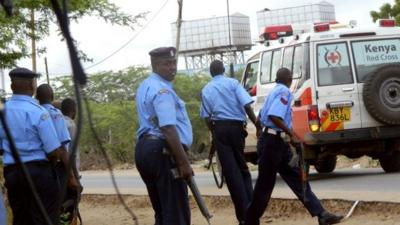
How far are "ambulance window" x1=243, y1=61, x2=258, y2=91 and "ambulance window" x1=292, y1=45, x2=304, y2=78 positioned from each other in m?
1.29

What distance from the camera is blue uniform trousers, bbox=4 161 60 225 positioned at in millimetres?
5402

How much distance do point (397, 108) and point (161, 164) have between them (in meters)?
6.64

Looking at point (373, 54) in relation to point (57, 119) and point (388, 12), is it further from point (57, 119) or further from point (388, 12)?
point (388, 12)

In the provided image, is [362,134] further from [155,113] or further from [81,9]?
[155,113]

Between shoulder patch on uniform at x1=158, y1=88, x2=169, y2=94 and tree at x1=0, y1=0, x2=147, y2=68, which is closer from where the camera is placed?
shoulder patch on uniform at x1=158, y1=88, x2=169, y2=94

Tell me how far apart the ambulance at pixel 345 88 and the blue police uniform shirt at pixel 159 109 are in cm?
584

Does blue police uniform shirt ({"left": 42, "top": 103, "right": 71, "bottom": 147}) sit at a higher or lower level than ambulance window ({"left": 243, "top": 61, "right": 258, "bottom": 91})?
higher

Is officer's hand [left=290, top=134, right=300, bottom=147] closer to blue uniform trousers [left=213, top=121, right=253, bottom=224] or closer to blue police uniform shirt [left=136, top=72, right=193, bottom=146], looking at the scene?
blue uniform trousers [left=213, top=121, right=253, bottom=224]

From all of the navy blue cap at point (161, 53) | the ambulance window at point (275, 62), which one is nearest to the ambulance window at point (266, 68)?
the ambulance window at point (275, 62)

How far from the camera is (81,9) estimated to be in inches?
359

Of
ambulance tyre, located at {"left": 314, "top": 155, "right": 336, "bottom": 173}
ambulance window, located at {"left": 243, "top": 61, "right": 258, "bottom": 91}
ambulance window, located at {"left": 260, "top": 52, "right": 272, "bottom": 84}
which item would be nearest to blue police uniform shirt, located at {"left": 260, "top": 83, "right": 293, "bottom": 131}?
ambulance window, located at {"left": 260, "top": 52, "right": 272, "bottom": 84}

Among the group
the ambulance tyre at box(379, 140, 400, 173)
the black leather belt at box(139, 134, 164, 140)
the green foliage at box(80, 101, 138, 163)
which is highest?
the black leather belt at box(139, 134, 164, 140)

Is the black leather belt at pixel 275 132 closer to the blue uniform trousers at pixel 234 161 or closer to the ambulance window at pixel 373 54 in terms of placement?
the blue uniform trousers at pixel 234 161

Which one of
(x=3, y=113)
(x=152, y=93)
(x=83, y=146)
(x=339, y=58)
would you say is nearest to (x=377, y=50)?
(x=339, y=58)
